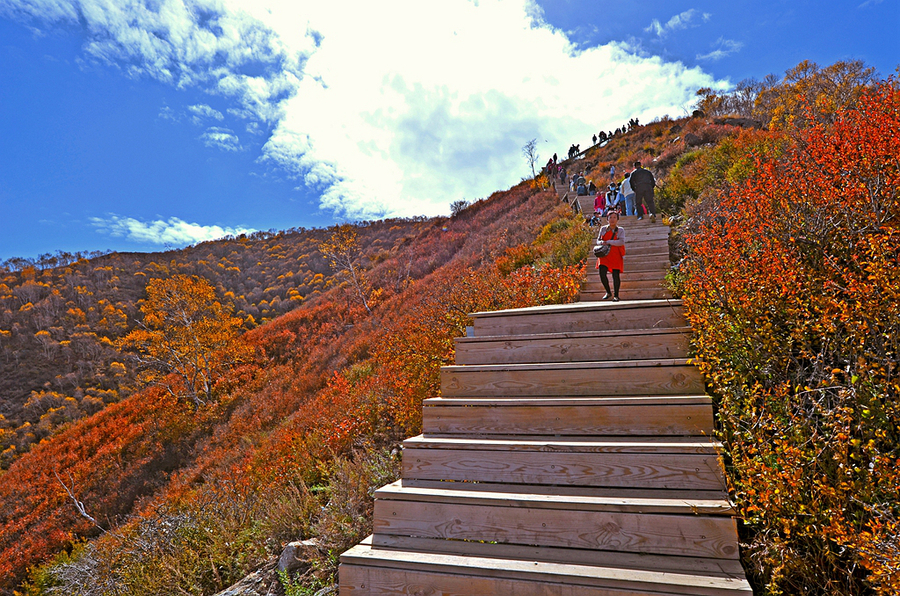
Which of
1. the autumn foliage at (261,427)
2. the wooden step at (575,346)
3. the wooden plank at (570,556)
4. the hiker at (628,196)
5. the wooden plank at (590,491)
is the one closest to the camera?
the wooden plank at (570,556)

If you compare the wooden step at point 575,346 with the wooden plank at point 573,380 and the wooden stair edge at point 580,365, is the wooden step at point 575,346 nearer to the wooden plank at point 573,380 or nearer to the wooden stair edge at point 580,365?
the wooden stair edge at point 580,365

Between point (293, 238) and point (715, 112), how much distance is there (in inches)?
1738

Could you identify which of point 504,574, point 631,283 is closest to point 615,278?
point 631,283

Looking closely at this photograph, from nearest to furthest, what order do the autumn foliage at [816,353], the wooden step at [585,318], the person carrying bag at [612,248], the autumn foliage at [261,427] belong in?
the autumn foliage at [816,353] → the wooden step at [585,318] → the autumn foliage at [261,427] → the person carrying bag at [612,248]

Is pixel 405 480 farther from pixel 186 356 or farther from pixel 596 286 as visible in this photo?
pixel 186 356

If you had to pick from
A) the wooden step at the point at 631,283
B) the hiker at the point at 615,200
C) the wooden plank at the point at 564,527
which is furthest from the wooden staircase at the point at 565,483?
the hiker at the point at 615,200

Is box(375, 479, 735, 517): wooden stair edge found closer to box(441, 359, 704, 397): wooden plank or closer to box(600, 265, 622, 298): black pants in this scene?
box(441, 359, 704, 397): wooden plank

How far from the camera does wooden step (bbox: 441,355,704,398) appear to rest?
346 centimetres

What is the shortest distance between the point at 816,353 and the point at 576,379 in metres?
1.82

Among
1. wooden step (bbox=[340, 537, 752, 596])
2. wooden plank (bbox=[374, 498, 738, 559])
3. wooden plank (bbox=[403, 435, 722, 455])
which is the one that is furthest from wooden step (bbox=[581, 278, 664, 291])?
wooden step (bbox=[340, 537, 752, 596])

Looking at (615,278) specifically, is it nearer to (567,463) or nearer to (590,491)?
(567,463)

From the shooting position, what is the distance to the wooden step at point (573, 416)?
311cm

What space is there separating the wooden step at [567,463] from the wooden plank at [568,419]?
0.70ft

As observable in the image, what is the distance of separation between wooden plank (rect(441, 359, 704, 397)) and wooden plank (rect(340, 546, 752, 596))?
1.52m
